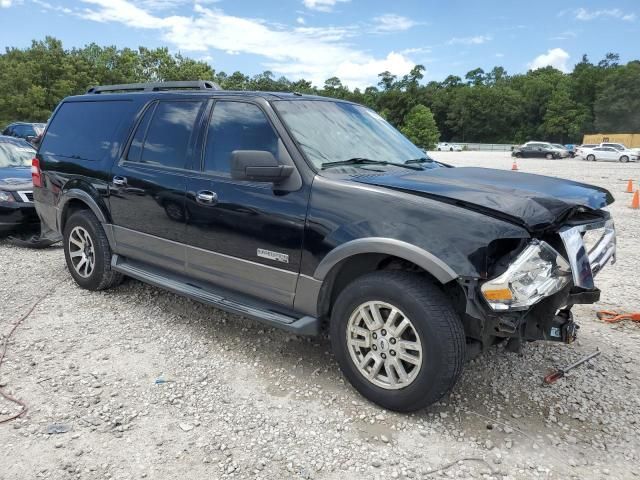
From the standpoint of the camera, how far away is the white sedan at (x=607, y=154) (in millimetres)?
Answer: 39062

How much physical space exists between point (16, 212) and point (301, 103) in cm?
528

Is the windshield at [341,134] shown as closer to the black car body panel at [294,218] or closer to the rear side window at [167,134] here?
the black car body panel at [294,218]

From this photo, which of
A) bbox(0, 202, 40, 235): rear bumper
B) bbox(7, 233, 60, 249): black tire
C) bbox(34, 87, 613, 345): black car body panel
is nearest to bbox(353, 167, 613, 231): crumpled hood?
bbox(34, 87, 613, 345): black car body panel

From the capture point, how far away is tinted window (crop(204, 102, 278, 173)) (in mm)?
3605

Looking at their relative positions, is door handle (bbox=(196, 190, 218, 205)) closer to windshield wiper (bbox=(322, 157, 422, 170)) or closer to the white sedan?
windshield wiper (bbox=(322, 157, 422, 170))

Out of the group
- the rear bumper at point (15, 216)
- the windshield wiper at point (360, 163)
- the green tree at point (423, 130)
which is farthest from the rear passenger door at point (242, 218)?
the green tree at point (423, 130)

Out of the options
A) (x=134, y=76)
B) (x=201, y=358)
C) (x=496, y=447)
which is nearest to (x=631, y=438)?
(x=496, y=447)

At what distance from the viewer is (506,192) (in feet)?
9.67

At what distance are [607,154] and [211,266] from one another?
44.2m

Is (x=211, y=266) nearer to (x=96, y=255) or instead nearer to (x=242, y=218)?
(x=242, y=218)

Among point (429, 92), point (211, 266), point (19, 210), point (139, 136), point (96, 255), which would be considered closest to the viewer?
point (211, 266)

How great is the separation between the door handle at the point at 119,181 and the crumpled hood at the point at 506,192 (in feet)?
7.71

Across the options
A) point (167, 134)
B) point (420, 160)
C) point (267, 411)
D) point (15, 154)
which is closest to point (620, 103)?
point (15, 154)

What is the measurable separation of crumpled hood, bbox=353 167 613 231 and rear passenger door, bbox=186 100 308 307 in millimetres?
593
